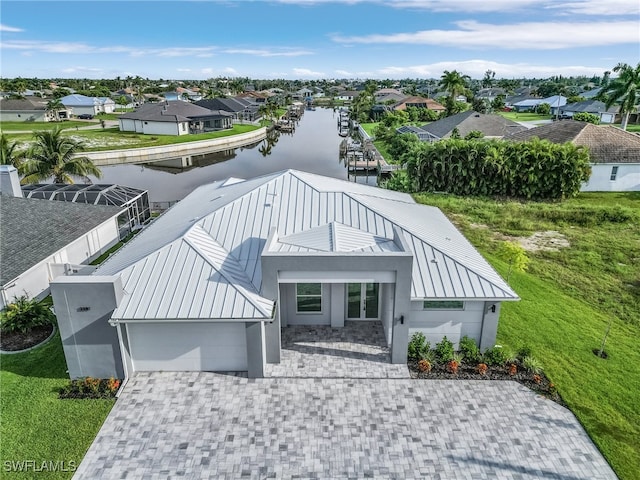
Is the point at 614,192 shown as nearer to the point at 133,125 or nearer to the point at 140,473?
the point at 140,473

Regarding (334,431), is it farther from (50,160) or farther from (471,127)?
(471,127)

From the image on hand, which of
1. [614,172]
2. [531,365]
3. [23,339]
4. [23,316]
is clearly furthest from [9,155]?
[614,172]

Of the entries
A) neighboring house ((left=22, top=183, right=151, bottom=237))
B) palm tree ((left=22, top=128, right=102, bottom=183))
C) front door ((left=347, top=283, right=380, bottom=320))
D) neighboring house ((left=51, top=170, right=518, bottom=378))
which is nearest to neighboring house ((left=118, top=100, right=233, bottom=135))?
palm tree ((left=22, top=128, right=102, bottom=183))

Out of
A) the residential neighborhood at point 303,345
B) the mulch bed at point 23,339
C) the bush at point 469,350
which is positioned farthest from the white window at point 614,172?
the mulch bed at point 23,339

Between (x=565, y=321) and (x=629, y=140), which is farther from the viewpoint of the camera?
(x=629, y=140)

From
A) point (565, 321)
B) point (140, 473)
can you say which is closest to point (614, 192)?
point (565, 321)

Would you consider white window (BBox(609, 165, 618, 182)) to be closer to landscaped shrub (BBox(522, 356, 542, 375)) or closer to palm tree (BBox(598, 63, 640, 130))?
palm tree (BBox(598, 63, 640, 130))

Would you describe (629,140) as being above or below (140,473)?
above
